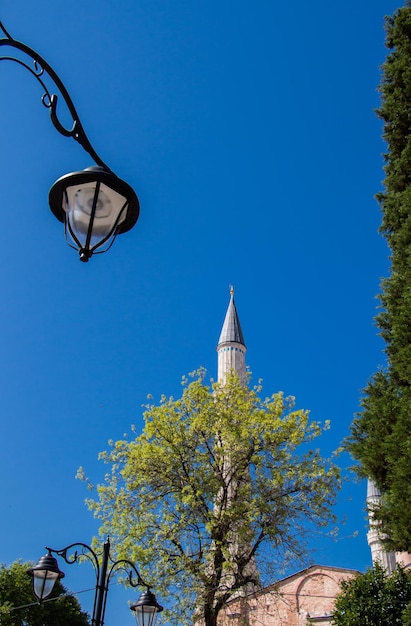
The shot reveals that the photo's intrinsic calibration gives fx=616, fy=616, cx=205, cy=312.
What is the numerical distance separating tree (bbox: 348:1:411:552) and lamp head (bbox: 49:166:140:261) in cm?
684

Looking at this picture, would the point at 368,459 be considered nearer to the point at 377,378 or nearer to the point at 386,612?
the point at 377,378

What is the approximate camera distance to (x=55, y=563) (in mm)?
8227

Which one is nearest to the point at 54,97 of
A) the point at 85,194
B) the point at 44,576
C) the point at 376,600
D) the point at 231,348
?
the point at 85,194

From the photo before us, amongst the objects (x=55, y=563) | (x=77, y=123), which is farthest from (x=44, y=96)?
(x=55, y=563)

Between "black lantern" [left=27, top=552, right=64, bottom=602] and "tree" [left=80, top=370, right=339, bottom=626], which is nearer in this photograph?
"black lantern" [left=27, top=552, right=64, bottom=602]

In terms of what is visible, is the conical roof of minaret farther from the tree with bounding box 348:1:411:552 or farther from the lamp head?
the lamp head

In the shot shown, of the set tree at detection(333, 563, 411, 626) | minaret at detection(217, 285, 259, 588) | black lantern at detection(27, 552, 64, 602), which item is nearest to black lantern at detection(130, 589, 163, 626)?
black lantern at detection(27, 552, 64, 602)

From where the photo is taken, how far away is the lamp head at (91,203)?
3.82 m

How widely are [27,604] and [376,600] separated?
68.3 feet

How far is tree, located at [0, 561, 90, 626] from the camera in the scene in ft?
92.4

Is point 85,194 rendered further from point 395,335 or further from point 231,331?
point 231,331

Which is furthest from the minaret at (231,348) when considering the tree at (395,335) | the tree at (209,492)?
the tree at (395,335)

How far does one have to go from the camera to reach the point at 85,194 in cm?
384

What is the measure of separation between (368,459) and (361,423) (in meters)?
0.67
